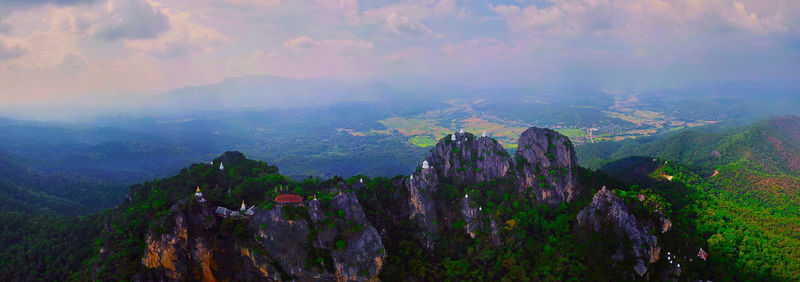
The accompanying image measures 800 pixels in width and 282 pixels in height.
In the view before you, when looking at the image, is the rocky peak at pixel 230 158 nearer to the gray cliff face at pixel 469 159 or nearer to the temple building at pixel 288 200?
the temple building at pixel 288 200

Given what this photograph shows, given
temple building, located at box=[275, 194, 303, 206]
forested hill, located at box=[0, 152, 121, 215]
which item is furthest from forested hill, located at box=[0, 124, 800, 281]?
forested hill, located at box=[0, 152, 121, 215]

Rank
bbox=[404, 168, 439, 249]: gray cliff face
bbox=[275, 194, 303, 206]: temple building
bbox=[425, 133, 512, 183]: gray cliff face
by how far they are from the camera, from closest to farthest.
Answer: bbox=[275, 194, 303, 206]: temple building, bbox=[404, 168, 439, 249]: gray cliff face, bbox=[425, 133, 512, 183]: gray cliff face

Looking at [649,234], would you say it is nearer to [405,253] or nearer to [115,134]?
[405,253]

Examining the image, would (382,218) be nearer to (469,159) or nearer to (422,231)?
(422,231)

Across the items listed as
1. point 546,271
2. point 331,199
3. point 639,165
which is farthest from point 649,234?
point 639,165

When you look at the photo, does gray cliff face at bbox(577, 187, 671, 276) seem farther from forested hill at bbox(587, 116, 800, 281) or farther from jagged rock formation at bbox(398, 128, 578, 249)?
forested hill at bbox(587, 116, 800, 281)

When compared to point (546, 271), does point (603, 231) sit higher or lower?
higher
